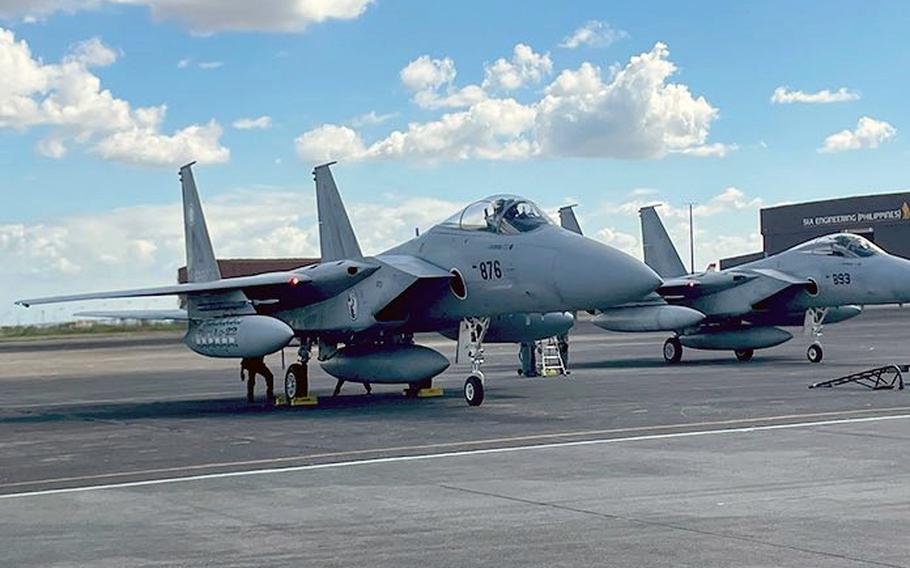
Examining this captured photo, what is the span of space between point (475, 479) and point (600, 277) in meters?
6.95

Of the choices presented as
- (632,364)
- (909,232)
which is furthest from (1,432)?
(909,232)

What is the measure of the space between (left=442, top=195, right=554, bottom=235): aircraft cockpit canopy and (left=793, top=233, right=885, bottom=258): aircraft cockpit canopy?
468 inches

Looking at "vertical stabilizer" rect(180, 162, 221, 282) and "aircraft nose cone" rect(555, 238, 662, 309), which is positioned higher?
"vertical stabilizer" rect(180, 162, 221, 282)

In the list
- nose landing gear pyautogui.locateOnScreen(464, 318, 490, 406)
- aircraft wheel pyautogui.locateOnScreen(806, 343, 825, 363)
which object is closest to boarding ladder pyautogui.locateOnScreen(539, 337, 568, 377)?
aircraft wheel pyautogui.locateOnScreen(806, 343, 825, 363)

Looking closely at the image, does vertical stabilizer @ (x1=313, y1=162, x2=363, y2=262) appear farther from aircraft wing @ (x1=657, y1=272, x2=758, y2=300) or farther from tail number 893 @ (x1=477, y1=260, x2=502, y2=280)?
aircraft wing @ (x1=657, y1=272, x2=758, y2=300)

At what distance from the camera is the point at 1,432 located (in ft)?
55.1

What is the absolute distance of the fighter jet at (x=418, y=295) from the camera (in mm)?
17453

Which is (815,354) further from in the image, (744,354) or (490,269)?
(490,269)

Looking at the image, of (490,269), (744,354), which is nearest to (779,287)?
(744,354)

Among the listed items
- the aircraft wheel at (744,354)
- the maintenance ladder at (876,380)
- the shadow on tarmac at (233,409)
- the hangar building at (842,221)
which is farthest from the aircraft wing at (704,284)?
the hangar building at (842,221)

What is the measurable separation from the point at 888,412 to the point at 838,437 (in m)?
3.03

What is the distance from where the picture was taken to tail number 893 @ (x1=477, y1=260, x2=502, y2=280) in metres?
18.1

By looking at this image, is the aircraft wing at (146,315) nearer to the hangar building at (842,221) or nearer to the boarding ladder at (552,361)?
the boarding ladder at (552,361)

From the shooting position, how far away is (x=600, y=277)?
17.0 meters
